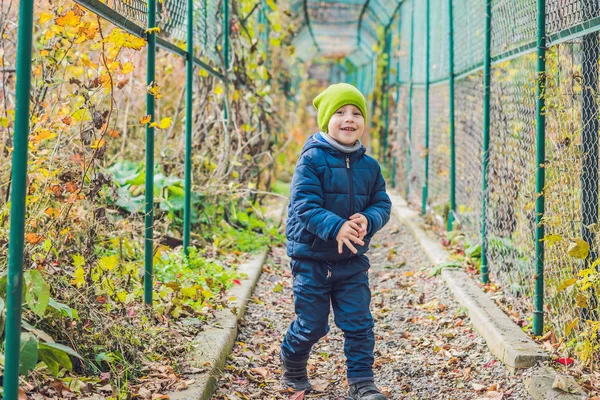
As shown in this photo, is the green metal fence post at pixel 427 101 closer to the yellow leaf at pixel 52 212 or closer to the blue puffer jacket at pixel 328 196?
the blue puffer jacket at pixel 328 196

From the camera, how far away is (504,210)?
5086 millimetres

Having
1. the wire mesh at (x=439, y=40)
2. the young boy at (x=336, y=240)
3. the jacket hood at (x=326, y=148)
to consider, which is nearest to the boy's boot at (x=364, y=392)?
the young boy at (x=336, y=240)

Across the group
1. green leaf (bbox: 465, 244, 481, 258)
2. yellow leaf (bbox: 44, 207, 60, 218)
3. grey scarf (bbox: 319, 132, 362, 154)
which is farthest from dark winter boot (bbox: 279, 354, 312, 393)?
green leaf (bbox: 465, 244, 481, 258)

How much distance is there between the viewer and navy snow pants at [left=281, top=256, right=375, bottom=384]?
133 inches

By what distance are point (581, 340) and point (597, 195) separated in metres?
0.68

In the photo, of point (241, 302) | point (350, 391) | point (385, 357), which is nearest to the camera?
point (350, 391)

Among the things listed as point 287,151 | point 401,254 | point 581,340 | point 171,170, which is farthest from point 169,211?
point 287,151

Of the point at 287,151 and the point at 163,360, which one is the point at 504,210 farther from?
the point at 287,151

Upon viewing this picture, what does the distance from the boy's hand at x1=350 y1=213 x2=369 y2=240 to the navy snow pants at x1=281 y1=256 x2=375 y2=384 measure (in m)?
0.23

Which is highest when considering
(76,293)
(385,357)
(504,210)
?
(504,210)

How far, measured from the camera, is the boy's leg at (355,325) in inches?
133

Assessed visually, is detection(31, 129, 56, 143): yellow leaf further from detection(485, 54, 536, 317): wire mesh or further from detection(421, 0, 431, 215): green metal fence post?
detection(421, 0, 431, 215): green metal fence post

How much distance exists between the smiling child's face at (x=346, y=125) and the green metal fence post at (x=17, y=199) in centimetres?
169

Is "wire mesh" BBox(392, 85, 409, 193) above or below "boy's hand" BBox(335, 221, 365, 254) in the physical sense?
above
